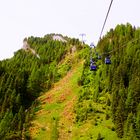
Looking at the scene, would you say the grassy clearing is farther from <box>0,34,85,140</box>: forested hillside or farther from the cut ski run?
<box>0,34,85,140</box>: forested hillside

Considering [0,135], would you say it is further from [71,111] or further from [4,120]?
[71,111]

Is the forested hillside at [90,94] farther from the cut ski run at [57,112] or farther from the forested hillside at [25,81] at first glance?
the cut ski run at [57,112]

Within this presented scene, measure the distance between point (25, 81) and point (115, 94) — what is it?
44100 millimetres

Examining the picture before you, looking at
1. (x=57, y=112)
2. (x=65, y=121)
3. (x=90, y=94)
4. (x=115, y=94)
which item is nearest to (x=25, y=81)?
(x=57, y=112)

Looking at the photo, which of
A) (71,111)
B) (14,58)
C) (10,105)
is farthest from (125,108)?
(14,58)

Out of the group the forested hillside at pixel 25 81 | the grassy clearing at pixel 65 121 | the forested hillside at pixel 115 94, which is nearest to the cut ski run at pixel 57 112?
the grassy clearing at pixel 65 121

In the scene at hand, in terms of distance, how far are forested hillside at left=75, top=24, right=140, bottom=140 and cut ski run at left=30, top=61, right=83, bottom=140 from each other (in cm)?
368

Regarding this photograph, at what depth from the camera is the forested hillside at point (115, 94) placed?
269ft

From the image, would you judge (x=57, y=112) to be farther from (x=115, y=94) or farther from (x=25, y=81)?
(x=25, y=81)

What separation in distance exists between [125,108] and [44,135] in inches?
875

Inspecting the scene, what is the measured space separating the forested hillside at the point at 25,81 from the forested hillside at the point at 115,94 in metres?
16.9

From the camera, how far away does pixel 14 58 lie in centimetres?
18075

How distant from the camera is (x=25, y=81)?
128m

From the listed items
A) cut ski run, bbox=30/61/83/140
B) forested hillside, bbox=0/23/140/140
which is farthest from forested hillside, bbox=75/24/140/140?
cut ski run, bbox=30/61/83/140
